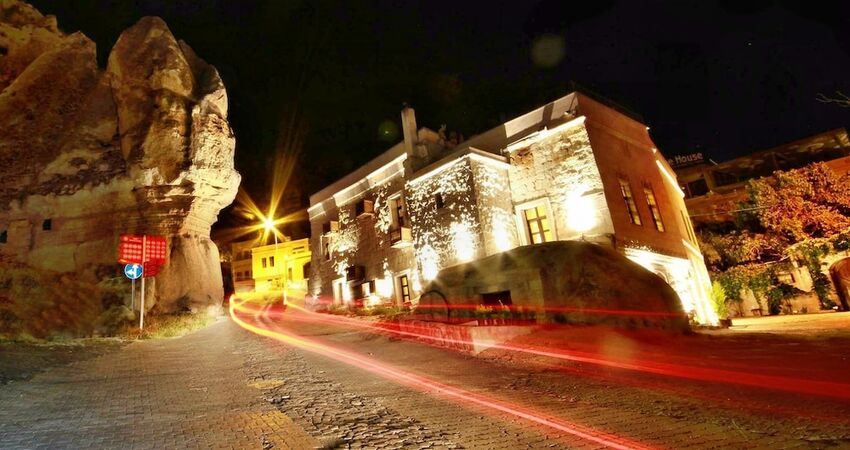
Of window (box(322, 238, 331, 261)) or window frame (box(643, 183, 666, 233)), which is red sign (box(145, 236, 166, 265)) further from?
window frame (box(643, 183, 666, 233))

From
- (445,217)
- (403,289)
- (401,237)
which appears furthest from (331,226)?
(445,217)

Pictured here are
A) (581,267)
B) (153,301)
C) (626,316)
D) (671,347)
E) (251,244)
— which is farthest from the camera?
(251,244)

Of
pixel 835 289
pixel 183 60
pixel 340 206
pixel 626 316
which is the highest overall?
pixel 183 60

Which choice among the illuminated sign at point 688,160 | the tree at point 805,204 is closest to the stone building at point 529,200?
the tree at point 805,204

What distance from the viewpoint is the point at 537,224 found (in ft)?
58.6

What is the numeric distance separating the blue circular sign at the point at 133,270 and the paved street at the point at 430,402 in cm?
649

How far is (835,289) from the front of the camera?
744 inches

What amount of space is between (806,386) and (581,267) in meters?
5.84

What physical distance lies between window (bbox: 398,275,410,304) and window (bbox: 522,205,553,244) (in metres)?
6.75

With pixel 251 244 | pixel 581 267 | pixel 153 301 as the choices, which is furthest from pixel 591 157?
pixel 251 244

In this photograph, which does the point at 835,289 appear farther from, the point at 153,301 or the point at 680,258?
the point at 153,301

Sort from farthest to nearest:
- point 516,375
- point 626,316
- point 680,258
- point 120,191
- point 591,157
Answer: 1. point 120,191
2. point 680,258
3. point 591,157
4. point 626,316
5. point 516,375

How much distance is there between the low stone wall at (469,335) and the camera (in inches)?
419

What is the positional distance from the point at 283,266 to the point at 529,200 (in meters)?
33.3
